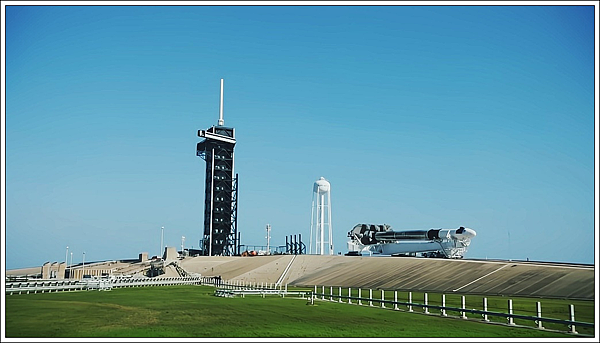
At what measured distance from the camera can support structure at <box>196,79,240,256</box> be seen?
456 feet

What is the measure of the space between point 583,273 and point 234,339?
4138 centimetres

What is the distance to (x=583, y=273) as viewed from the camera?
5175cm

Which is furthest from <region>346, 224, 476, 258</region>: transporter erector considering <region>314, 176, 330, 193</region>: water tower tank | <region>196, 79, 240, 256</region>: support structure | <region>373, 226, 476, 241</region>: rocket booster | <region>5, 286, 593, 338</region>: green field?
<region>5, 286, 593, 338</region>: green field

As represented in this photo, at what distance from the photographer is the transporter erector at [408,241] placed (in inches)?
3725

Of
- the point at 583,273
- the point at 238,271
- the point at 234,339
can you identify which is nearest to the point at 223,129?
the point at 238,271

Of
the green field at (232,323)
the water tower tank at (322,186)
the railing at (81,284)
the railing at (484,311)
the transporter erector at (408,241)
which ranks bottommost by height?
the green field at (232,323)

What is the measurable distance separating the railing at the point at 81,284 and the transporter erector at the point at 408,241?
3969 centimetres

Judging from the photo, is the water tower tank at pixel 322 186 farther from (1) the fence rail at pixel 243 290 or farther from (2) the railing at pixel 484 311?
(2) the railing at pixel 484 311

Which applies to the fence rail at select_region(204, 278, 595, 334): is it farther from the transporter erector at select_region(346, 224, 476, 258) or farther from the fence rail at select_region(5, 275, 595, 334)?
the transporter erector at select_region(346, 224, 476, 258)

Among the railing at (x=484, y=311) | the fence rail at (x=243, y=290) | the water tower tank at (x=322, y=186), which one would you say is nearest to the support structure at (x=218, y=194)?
the water tower tank at (x=322, y=186)

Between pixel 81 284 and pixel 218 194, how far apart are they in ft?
257

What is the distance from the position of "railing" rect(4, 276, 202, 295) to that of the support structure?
59905mm

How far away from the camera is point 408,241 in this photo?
346ft

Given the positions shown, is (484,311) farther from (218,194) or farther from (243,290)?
(218,194)
